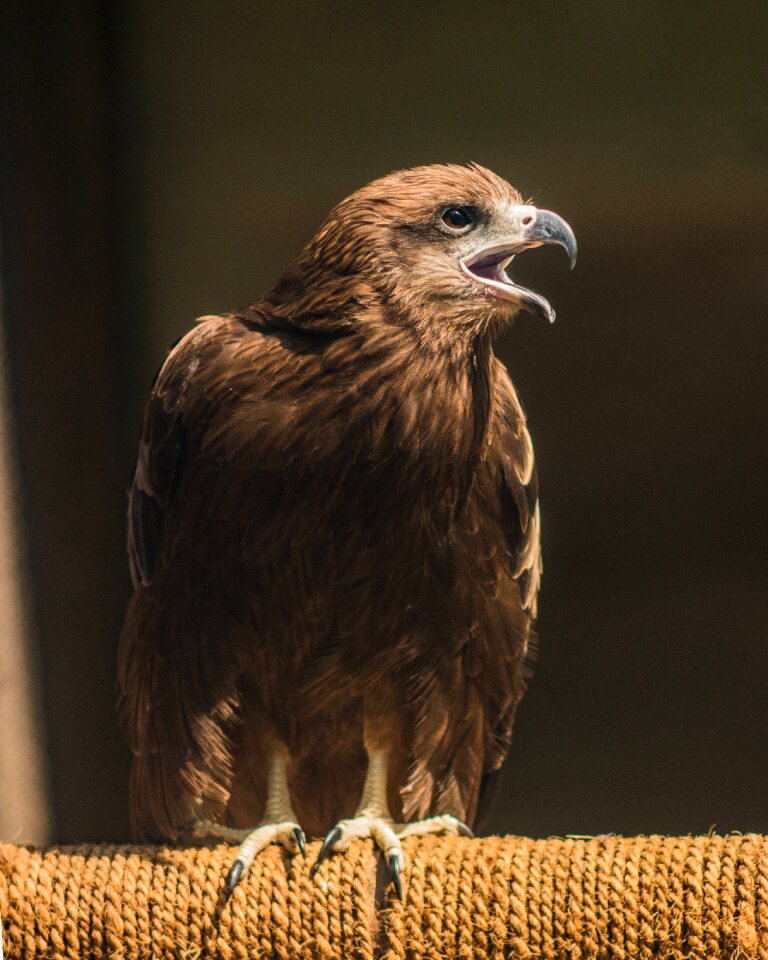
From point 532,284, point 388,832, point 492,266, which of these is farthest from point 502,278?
point 388,832

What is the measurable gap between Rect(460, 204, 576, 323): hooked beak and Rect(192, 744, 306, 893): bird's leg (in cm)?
92

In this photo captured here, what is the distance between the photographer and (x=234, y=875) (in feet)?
5.24

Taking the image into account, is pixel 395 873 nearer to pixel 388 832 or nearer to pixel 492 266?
pixel 388 832

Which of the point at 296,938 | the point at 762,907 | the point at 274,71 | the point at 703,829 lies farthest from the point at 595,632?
the point at 274,71

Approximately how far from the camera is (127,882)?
1590 millimetres

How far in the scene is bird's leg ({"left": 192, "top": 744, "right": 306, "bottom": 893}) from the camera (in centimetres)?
166

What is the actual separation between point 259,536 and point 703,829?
113cm

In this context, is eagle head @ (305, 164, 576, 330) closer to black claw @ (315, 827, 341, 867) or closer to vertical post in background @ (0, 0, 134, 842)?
vertical post in background @ (0, 0, 134, 842)

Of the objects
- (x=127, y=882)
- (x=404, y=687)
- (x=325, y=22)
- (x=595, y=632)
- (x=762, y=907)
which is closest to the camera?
(x=762, y=907)

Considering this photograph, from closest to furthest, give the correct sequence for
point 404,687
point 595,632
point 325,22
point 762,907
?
point 762,907, point 404,687, point 325,22, point 595,632

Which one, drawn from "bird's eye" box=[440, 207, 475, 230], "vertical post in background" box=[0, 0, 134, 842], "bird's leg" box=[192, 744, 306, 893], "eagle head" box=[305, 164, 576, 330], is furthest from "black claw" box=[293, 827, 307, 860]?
"bird's eye" box=[440, 207, 475, 230]

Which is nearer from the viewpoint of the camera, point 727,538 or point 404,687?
point 404,687

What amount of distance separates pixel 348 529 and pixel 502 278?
18.9 inches

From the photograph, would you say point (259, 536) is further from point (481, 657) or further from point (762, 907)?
point (762, 907)
